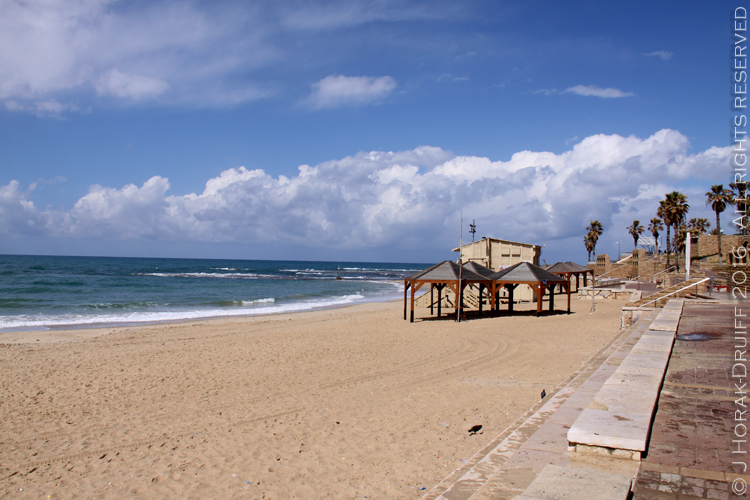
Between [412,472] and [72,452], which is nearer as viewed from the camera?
[412,472]

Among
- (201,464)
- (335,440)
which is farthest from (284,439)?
(201,464)

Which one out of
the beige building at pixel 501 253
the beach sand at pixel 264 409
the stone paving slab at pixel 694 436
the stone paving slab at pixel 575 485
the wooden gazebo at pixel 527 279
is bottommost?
the beach sand at pixel 264 409

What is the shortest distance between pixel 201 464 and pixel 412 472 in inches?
107

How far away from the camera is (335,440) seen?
6.29 metres

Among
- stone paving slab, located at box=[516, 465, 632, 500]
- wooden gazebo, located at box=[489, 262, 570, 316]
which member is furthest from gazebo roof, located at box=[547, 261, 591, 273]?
stone paving slab, located at box=[516, 465, 632, 500]

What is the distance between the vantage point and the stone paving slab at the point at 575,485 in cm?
258

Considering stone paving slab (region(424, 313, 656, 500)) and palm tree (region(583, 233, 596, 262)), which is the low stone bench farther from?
palm tree (region(583, 233, 596, 262))

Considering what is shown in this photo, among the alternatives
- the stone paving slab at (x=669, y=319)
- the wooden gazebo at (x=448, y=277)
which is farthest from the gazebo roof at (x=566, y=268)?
the stone paving slab at (x=669, y=319)

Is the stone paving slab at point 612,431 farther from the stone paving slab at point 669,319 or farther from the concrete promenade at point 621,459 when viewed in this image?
the stone paving slab at point 669,319

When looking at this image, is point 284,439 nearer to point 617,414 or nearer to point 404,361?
point 617,414

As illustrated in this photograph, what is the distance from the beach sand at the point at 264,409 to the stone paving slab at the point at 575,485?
2261 millimetres

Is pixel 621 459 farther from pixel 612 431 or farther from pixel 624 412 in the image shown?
pixel 624 412

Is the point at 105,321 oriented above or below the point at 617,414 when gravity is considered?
below

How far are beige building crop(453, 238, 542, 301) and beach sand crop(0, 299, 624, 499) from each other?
557 inches
